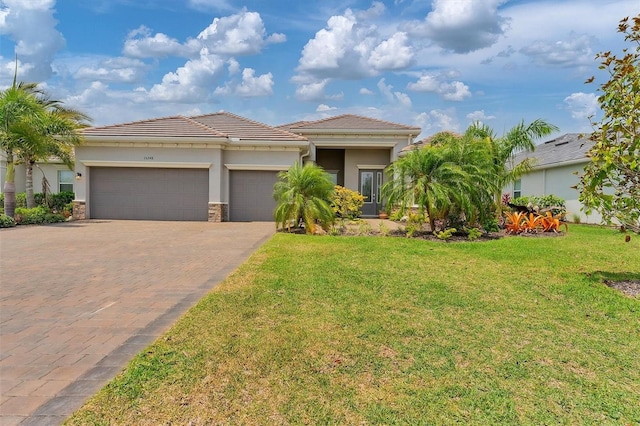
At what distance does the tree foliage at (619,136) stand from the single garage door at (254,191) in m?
13.9

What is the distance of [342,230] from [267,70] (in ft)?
36.0

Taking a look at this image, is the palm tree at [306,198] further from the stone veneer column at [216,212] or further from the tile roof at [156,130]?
the tile roof at [156,130]

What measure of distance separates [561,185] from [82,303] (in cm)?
2253

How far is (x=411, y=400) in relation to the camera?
10.3 feet

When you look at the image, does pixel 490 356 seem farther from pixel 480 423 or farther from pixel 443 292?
pixel 443 292

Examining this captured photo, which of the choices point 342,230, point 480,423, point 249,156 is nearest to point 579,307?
point 480,423

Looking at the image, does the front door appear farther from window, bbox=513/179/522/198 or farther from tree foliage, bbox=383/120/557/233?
window, bbox=513/179/522/198

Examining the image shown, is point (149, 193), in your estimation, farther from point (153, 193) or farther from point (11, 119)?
point (11, 119)

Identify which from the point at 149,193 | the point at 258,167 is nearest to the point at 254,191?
the point at 258,167

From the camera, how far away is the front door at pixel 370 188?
23.1 meters

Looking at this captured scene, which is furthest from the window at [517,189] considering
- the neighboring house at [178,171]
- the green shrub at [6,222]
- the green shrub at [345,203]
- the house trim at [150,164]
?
the green shrub at [6,222]

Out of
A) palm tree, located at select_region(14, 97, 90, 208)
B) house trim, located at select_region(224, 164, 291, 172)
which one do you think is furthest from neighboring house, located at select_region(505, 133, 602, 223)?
palm tree, located at select_region(14, 97, 90, 208)

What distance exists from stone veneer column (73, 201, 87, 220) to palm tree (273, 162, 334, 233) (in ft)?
35.2

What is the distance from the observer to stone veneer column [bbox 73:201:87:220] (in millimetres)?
18516
